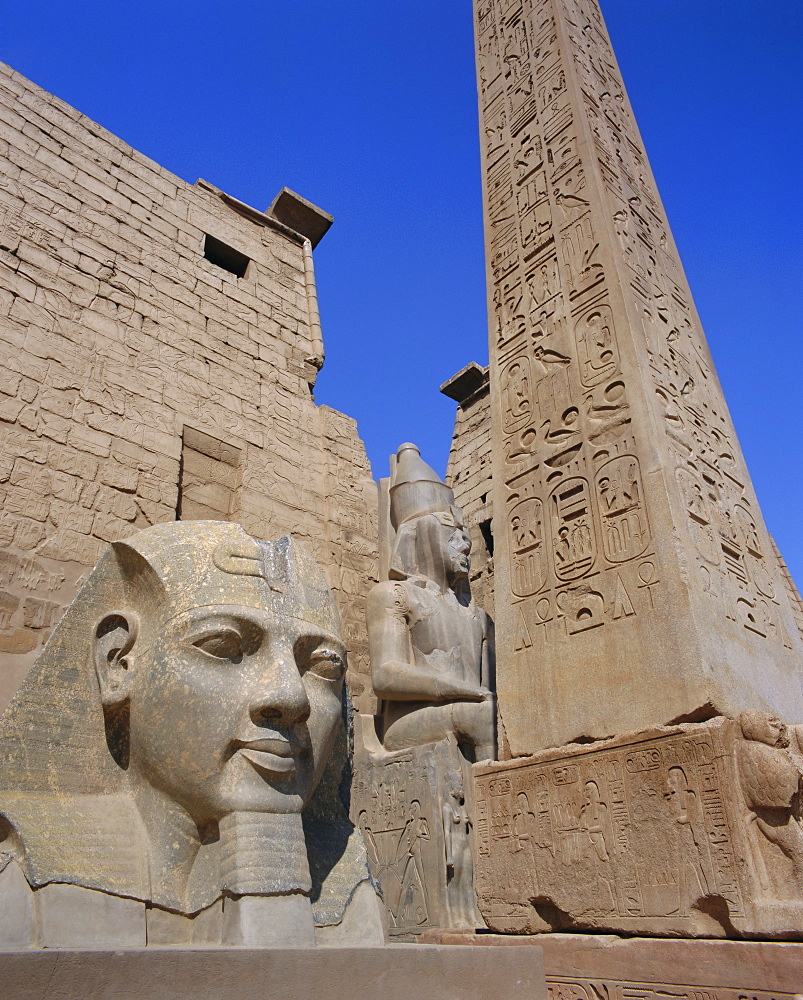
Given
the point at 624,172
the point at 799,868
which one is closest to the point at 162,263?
the point at 624,172

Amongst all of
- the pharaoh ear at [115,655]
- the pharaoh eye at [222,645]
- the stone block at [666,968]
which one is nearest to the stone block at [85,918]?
the pharaoh ear at [115,655]

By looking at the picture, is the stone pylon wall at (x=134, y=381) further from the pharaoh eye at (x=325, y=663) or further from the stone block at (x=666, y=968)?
the stone block at (x=666, y=968)

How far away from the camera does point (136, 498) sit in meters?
5.19

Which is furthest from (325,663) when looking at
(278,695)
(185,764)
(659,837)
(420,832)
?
(420,832)

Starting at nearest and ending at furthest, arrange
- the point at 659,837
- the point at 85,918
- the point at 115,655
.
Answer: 1. the point at 85,918
2. the point at 115,655
3. the point at 659,837

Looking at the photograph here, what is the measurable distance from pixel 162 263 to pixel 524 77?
9.91ft

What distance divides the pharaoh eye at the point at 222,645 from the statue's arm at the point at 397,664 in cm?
227

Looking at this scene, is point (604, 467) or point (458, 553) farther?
point (458, 553)

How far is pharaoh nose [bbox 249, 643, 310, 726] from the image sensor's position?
2.02 meters

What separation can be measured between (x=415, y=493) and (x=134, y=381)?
2064 millimetres

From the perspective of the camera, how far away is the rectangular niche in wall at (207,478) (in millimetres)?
5613

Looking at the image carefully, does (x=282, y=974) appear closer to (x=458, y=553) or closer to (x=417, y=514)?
(x=458, y=553)

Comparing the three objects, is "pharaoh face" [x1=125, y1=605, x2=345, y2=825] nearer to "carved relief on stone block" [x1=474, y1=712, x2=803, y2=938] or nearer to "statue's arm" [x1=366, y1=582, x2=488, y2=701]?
"carved relief on stone block" [x1=474, y1=712, x2=803, y2=938]

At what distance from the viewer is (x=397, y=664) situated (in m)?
4.37
